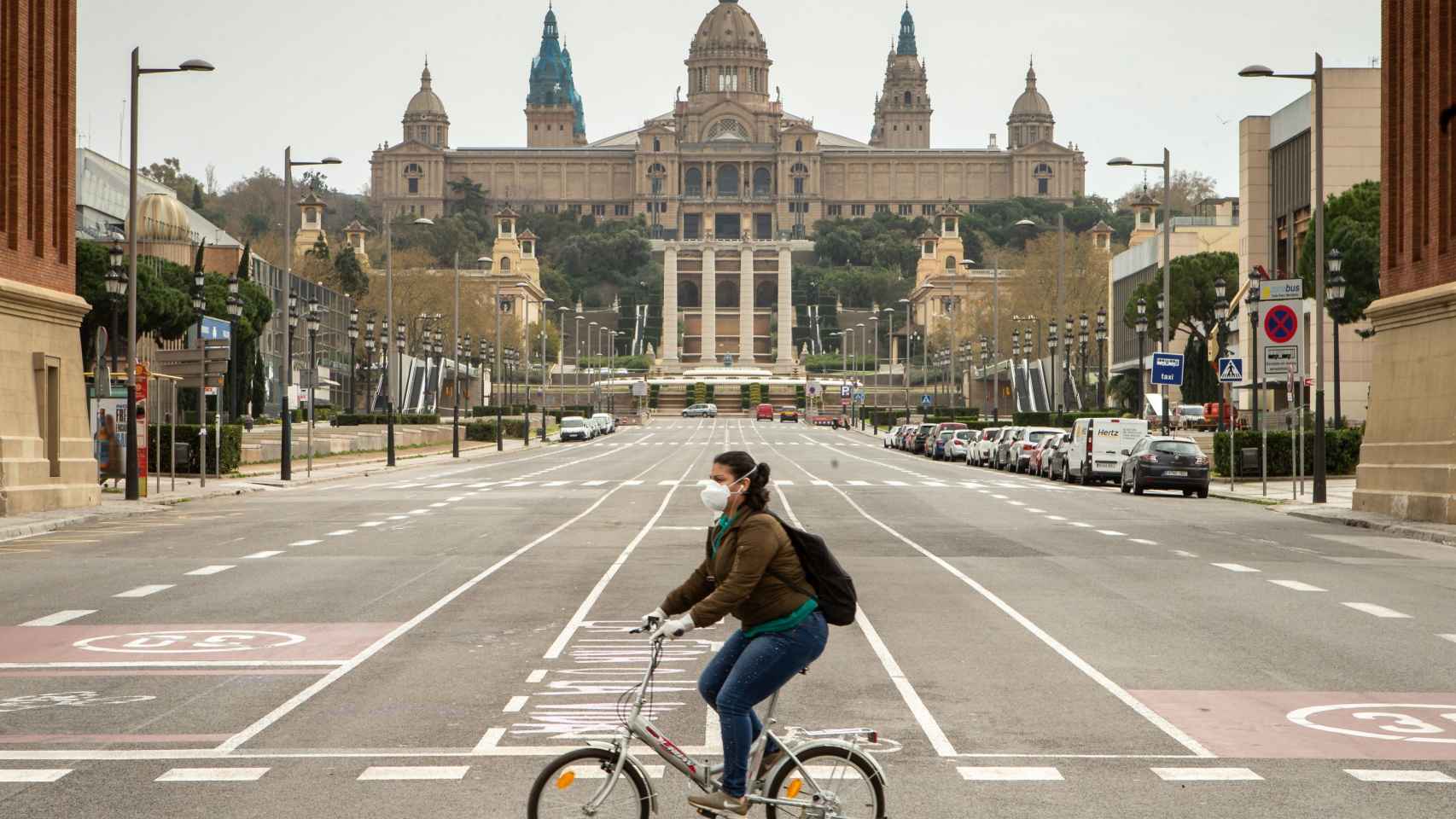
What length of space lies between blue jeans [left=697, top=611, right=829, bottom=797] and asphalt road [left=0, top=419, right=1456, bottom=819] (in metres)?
1.08

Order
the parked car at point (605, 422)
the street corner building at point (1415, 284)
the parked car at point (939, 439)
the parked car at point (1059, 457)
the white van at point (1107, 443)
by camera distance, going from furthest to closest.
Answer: the parked car at point (605, 422) → the parked car at point (939, 439) → the parked car at point (1059, 457) → the white van at point (1107, 443) → the street corner building at point (1415, 284)

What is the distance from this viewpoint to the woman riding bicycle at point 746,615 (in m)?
7.44

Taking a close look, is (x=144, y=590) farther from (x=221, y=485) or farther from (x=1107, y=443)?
(x=1107, y=443)

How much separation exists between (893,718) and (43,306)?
2506cm

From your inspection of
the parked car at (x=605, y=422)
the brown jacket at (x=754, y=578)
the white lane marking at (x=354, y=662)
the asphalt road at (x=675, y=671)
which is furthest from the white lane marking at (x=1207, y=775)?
the parked car at (x=605, y=422)

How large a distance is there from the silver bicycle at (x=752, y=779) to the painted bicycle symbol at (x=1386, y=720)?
4273mm

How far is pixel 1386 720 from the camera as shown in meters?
10.9

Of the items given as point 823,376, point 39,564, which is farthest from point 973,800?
point 823,376

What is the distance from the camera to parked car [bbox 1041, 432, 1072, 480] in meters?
50.1

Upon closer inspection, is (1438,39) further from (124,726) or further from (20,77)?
(124,726)

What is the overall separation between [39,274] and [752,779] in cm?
2852

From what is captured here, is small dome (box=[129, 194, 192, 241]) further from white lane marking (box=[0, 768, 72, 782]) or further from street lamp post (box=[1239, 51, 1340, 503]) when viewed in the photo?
white lane marking (box=[0, 768, 72, 782])

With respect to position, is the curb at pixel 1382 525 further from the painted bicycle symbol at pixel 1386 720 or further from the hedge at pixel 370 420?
the hedge at pixel 370 420

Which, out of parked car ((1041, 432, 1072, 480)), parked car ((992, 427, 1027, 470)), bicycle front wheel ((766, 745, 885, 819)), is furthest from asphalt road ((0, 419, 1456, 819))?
parked car ((992, 427, 1027, 470))
